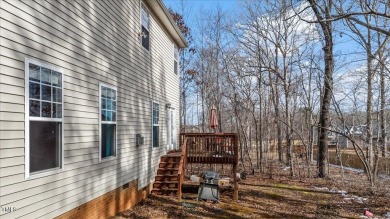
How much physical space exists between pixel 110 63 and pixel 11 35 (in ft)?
10.4

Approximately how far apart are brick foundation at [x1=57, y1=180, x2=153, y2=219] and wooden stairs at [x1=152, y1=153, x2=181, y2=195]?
2.17ft

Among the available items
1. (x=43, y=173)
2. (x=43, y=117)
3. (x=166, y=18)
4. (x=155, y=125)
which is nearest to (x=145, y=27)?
(x=166, y=18)

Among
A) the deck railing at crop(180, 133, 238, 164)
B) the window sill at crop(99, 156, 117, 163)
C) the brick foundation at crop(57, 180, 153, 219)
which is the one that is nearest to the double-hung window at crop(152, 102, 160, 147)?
the deck railing at crop(180, 133, 238, 164)

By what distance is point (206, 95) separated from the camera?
22.4m

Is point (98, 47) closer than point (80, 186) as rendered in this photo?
No

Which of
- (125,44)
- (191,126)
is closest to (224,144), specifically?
(125,44)

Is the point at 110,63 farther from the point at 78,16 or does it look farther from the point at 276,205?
the point at 276,205

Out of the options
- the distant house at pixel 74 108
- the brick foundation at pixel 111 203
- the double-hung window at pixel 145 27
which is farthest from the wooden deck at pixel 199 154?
the double-hung window at pixel 145 27

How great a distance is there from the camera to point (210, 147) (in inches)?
406

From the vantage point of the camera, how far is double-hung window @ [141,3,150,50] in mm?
9258

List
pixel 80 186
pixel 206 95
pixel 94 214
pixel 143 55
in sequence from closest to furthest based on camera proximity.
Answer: pixel 80 186 → pixel 94 214 → pixel 143 55 → pixel 206 95

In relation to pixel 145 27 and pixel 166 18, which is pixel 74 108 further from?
pixel 166 18

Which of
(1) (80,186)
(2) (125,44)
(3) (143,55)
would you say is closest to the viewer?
(1) (80,186)

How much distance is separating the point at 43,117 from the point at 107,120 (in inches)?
92.3
